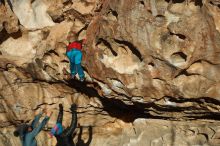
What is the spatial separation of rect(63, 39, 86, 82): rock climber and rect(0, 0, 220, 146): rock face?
0.25 feet

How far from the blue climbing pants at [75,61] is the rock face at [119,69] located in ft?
0.24

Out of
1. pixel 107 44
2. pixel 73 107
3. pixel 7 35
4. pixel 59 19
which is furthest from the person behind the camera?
pixel 73 107

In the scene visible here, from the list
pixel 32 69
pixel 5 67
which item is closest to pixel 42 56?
pixel 32 69

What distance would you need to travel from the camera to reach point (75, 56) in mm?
4824

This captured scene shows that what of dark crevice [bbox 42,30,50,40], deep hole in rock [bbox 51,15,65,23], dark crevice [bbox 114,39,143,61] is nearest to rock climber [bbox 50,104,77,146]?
dark crevice [bbox 42,30,50,40]

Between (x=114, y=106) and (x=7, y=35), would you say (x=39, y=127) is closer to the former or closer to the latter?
(x=114, y=106)

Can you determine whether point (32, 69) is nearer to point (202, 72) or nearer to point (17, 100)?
point (17, 100)

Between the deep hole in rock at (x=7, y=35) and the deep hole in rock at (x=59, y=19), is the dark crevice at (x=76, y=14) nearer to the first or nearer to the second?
the deep hole in rock at (x=59, y=19)

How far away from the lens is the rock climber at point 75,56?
4809 mm

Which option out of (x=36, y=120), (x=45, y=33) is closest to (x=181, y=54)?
(x=45, y=33)

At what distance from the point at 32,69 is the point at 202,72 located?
224 centimetres

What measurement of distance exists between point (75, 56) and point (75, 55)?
1 cm

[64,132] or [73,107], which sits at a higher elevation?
[73,107]

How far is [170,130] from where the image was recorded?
5.38 meters
